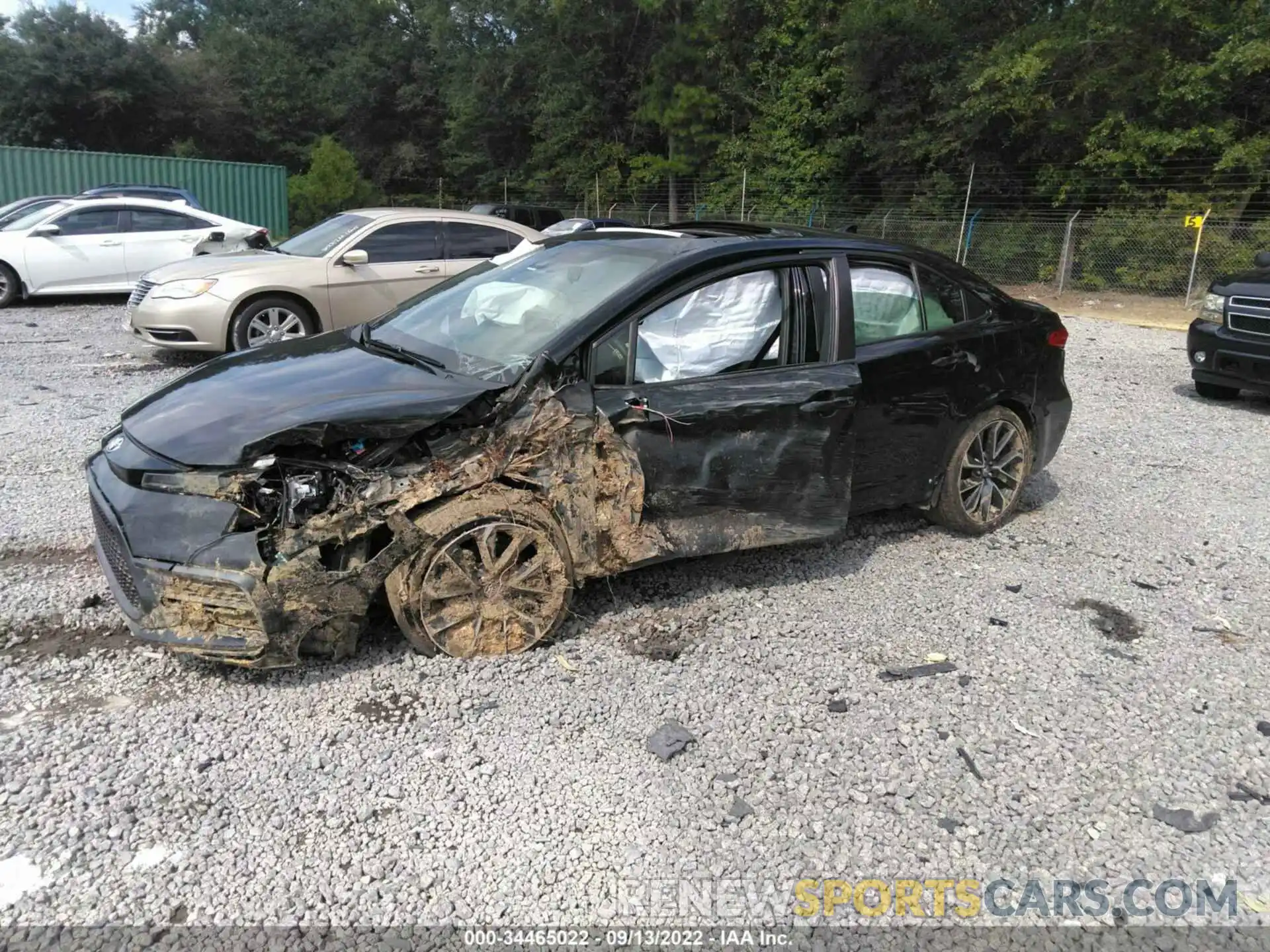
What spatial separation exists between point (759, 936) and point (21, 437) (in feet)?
20.6

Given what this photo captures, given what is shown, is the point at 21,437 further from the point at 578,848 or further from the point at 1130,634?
the point at 1130,634

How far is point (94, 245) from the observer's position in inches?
492

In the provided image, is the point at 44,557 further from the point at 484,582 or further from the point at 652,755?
the point at 652,755

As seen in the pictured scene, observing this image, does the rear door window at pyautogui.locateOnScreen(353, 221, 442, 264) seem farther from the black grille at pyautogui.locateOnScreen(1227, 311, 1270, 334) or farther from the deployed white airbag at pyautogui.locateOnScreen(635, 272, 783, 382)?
the black grille at pyautogui.locateOnScreen(1227, 311, 1270, 334)

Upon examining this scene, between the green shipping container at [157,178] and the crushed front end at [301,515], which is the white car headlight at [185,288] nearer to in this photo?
the crushed front end at [301,515]

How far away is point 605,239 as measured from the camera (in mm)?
4578

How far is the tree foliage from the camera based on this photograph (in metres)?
18.9

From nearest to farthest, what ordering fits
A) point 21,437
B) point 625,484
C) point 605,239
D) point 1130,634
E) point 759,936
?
point 759,936 < point 625,484 < point 1130,634 < point 605,239 < point 21,437

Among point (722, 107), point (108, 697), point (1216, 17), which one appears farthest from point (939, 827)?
point (722, 107)

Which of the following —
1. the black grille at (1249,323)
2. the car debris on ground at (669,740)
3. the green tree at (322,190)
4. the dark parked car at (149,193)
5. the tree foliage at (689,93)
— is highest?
the tree foliage at (689,93)

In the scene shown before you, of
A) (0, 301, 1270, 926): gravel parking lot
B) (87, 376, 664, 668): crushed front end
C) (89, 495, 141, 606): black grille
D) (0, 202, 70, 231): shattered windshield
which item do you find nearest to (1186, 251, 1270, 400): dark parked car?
(0, 301, 1270, 926): gravel parking lot

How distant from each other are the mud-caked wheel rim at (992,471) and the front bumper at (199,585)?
3.55 metres

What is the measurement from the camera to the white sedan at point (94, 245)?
12.2m

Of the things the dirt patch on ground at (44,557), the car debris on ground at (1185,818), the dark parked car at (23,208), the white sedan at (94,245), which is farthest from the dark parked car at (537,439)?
the dark parked car at (23,208)
